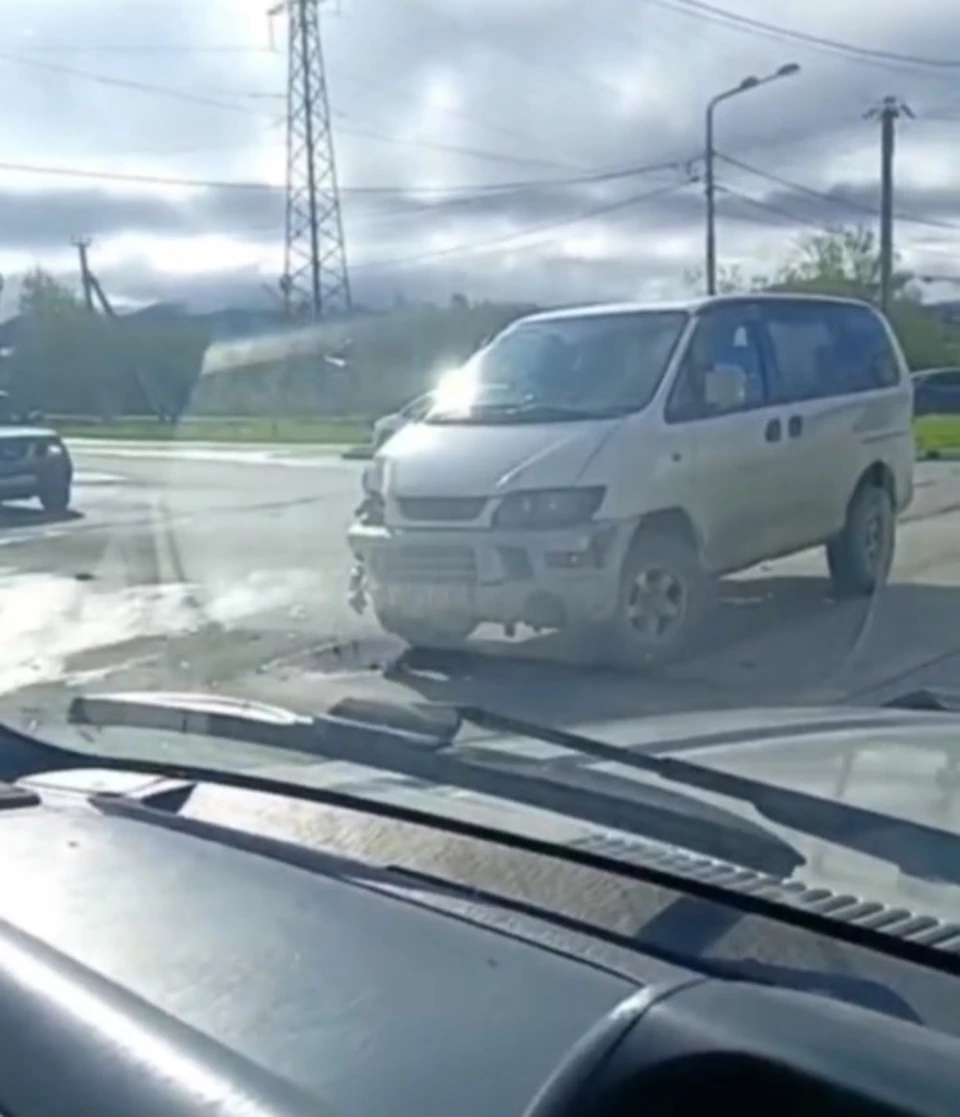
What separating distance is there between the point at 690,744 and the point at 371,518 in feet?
22.3

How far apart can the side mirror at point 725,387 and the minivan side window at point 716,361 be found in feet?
0.05

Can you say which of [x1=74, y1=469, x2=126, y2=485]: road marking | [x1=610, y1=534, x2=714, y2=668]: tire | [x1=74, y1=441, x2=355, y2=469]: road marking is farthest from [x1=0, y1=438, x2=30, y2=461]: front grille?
[x1=610, y1=534, x2=714, y2=668]: tire

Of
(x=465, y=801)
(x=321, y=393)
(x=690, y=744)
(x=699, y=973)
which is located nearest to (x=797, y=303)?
(x=690, y=744)

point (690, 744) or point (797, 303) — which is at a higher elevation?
point (797, 303)

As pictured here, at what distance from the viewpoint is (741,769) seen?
3096 mm

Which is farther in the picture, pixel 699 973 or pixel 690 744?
pixel 690 744

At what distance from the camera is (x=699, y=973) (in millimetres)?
1708

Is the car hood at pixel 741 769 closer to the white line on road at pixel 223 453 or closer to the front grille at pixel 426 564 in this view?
the front grille at pixel 426 564

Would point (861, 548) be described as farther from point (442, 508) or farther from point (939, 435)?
point (939, 435)

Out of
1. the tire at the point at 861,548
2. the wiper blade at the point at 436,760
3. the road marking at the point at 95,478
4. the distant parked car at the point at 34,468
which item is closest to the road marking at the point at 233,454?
the road marking at the point at 95,478

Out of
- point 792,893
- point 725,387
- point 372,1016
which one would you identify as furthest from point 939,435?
point 372,1016

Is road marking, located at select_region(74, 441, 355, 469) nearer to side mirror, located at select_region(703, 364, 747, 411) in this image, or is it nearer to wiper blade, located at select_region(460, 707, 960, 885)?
side mirror, located at select_region(703, 364, 747, 411)

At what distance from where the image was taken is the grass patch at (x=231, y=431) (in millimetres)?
40125

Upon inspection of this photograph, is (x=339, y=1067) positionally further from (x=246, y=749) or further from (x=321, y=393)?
(x=321, y=393)
